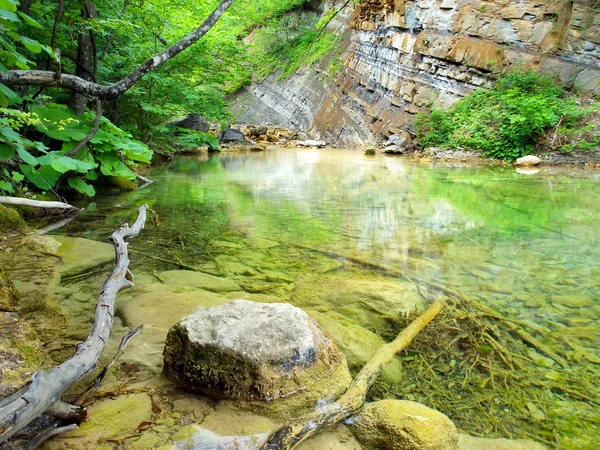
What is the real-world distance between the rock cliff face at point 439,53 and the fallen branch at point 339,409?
1509 cm

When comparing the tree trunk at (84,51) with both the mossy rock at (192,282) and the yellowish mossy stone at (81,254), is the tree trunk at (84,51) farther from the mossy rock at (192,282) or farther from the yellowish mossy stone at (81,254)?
the mossy rock at (192,282)

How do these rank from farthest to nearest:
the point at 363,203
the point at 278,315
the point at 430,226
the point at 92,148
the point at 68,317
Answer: the point at 363,203 < the point at 92,148 < the point at 430,226 < the point at 68,317 < the point at 278,315

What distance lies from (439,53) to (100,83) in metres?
13.7

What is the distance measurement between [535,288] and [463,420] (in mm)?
1787

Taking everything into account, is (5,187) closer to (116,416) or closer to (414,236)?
(116,416)

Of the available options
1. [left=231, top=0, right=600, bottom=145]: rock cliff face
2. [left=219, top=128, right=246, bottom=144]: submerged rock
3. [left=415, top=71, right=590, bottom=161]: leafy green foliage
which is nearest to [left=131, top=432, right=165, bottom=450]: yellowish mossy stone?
[left=415, top=71, right=590, bottom=161]: leafy green foliage

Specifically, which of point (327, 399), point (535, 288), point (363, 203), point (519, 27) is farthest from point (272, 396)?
point (519, 27)

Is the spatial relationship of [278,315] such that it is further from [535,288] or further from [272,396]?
[535,288]

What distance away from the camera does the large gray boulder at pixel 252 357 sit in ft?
5.72

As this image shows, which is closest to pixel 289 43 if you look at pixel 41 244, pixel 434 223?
pixel 434 223

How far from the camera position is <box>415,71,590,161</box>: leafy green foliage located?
1266 cm

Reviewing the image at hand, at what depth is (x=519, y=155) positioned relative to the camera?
12922 mm

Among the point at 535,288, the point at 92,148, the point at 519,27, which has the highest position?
the point at 519,27

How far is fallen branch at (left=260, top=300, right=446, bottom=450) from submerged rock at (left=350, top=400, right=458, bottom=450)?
0.07 metres
